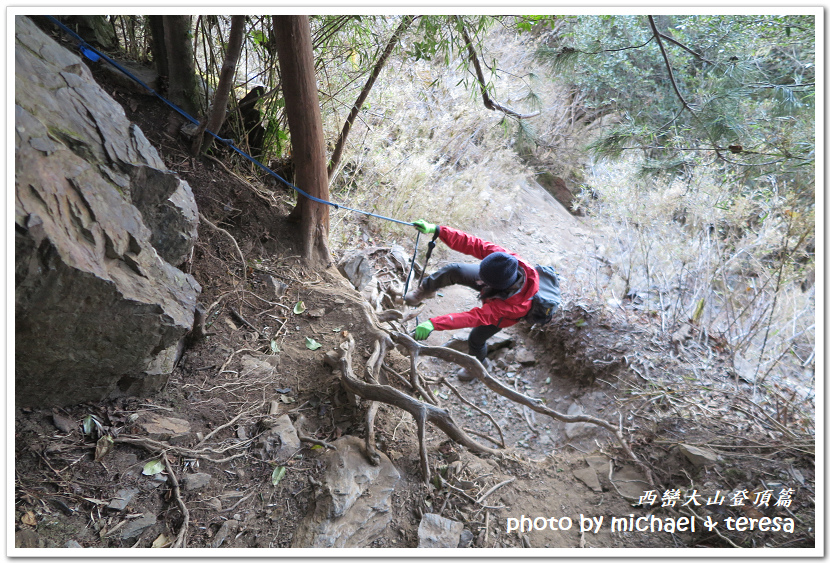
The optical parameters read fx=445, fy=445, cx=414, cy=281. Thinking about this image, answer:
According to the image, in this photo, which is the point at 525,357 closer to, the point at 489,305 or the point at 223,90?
the point at 489,305

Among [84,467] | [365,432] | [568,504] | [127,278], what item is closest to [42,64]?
[127,278]

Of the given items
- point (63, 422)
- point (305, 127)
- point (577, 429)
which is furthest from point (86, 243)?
point (577, 429)

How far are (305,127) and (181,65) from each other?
779 millimetres

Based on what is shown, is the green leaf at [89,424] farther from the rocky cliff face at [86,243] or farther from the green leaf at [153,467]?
the green leaf at [153,467]

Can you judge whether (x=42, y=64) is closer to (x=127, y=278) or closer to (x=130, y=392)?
(x=127, y=278)

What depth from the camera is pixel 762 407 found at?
2.24 metres

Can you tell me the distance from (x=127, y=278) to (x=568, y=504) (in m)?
1.92

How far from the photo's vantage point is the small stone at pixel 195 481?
1525mm

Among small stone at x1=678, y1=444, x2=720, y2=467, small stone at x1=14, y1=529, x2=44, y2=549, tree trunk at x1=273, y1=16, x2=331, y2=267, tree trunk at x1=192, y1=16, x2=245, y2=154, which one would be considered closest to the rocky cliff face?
small stone at x1=14, y1=529, x2=44, y2=549

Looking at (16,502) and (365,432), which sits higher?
(16,502)

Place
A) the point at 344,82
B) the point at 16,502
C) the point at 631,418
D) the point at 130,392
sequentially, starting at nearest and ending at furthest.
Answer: the point at 16,502, the point at 130,392, the point at 631,418, the point at 344,82

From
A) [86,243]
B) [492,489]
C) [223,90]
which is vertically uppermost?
[223,90]

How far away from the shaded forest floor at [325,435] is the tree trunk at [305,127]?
15cm

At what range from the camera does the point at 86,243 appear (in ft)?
4.56
